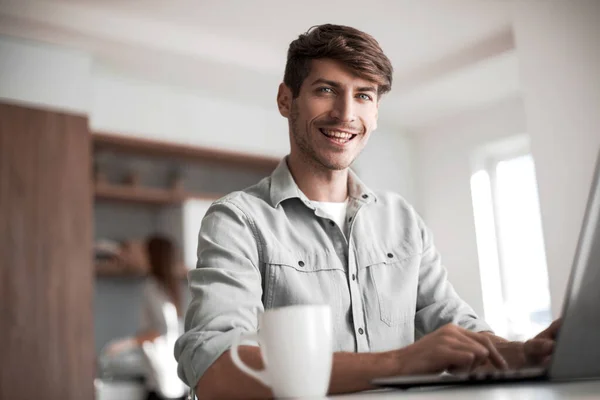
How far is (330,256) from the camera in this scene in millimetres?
1265

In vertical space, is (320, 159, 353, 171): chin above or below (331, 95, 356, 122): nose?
below

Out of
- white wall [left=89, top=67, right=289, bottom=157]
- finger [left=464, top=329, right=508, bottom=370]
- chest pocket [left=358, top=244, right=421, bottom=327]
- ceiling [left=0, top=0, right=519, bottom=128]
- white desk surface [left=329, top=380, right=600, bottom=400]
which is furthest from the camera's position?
white wall [left=89, top=67, right=289, bottom=157]

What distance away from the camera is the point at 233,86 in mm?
4129

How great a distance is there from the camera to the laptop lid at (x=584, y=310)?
58cm

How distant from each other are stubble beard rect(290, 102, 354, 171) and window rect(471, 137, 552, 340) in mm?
3364

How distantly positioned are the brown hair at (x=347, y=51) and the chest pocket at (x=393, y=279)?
360 millimetres

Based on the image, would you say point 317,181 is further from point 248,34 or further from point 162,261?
point 162,261

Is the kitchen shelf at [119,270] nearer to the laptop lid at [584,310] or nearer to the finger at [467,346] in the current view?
the finger at [467,346]

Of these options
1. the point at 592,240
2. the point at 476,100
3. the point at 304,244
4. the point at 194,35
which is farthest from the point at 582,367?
the point at 476,100

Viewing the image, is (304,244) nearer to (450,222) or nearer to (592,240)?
(592,240)

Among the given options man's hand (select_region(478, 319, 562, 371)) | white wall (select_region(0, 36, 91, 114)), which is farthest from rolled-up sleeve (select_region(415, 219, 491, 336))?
white wall (select_region(0, 36, 91, 114))

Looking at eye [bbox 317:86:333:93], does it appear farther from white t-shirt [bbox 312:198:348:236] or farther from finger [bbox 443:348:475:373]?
finger [bbox 443:348:475:373]

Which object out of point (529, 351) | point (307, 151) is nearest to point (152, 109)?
point (307, 151)

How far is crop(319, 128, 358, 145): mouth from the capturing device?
1.43m
